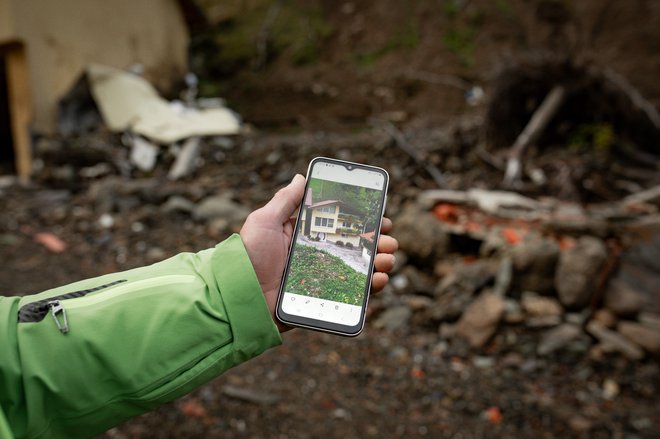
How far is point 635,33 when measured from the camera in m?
13.0

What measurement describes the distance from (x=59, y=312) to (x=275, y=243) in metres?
0.63

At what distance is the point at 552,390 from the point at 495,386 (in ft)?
1.39

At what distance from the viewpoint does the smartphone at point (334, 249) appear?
150 centimetres

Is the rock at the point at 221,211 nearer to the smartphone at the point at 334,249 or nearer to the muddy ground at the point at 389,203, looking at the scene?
the muddy ground at the point at 389,203

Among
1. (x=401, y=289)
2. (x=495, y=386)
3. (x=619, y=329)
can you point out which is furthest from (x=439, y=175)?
(x=495, y=386)

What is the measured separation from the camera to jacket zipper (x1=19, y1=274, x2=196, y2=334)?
1224mm

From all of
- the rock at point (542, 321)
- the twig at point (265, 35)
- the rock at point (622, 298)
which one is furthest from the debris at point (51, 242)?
the twig at point (265, 35)

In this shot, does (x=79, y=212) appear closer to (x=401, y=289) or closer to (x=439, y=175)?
(x=401, y=289)

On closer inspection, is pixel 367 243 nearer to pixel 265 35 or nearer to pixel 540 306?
pixel 540 306

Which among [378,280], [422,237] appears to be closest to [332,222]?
[378,280]

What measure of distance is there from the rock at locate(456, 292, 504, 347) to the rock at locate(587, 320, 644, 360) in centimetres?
76

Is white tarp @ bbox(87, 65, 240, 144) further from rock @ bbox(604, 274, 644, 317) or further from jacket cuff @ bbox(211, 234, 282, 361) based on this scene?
jacket cuff @ bbox(211, 234, 282, 361)

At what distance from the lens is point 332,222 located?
163cm

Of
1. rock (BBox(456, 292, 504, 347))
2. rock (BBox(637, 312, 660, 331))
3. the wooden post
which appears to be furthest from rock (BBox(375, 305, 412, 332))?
the wooden post
